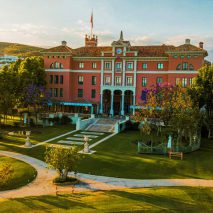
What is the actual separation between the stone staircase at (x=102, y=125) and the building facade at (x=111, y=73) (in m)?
6.56

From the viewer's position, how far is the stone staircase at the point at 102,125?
1734 inches

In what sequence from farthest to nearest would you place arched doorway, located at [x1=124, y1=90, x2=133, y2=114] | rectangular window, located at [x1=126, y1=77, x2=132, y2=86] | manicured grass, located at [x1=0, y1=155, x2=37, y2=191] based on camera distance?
1. arched doorway, located at [x1=124, y1=90, x2=133, y2=114]
2. rectangular window, located at [x1=126, y1=77, x2=132, y2=86]
3. manicured grass, located at [x1=0, y1=155, x2=37, y2=191]

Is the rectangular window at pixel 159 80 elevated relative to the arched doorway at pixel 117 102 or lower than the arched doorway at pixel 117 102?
elevated

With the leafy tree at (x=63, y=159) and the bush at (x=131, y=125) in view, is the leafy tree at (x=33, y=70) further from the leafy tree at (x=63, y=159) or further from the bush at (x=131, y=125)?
the leafy tree at (x=63, y=159)

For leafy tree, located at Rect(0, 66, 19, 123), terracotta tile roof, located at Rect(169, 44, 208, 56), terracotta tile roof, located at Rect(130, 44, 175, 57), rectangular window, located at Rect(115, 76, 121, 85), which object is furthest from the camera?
rectangular window, located at Rect(115, 76, 121, 85)

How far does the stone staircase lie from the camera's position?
4403 centimetres

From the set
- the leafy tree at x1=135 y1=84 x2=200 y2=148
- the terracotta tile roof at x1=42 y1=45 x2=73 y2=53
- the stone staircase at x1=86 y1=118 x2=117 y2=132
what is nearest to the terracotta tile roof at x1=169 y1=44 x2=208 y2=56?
the stone staircase at x1=86 y1=118 x2=117 y2=132

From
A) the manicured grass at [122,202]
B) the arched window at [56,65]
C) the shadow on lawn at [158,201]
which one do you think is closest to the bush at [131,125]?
the arched window at [56,65]

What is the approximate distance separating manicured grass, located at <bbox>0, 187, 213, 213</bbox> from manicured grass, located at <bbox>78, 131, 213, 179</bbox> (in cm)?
399

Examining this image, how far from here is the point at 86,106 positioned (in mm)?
55875

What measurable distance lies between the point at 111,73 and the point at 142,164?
3179 cm

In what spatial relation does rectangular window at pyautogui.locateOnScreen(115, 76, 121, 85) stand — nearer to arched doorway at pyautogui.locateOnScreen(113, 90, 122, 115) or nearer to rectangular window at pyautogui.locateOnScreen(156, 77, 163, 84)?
arched doorway at pyautogui.locateOnScreen(113, 90, 122, 115)

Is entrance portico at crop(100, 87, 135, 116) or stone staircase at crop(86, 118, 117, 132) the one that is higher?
entrance portico at crop(100, 87, 135, 116)

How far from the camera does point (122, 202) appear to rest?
16141 mm
